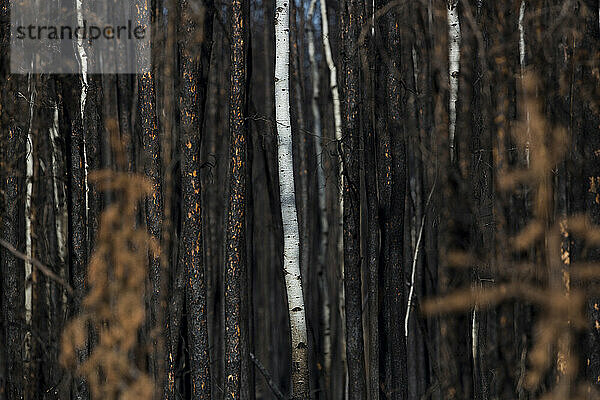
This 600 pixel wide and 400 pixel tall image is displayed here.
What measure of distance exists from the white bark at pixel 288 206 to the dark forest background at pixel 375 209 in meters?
0.02

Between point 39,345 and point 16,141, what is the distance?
3.96ft

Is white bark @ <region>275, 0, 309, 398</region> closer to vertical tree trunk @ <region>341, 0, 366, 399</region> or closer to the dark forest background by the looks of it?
the dark forest background

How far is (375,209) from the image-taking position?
123 inches

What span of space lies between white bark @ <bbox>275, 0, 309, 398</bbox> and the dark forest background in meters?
0.02

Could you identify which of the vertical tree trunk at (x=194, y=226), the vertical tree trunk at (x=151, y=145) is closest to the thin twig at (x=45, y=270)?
the vertical tree trunk at (x=151, y=145)

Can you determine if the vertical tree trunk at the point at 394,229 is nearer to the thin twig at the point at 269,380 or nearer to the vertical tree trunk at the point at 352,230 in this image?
the vertical tree trunk at the point at 352,230

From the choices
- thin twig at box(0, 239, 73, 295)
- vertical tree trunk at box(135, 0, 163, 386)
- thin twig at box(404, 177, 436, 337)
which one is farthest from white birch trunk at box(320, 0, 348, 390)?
thin twig at box(0, 239, 73, 295)

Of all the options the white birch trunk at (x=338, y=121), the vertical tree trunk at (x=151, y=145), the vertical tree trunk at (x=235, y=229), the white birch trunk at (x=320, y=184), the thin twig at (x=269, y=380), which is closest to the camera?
the vertical tree trunk at (x=235, y=229)

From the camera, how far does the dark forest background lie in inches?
114

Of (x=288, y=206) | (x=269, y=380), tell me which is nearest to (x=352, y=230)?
(x=288, y=206)

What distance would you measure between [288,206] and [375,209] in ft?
1.93

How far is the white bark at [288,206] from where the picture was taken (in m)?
2.77

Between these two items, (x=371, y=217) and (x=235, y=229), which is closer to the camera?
(x=235, y=229)

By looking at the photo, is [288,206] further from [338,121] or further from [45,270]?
[45,270]
